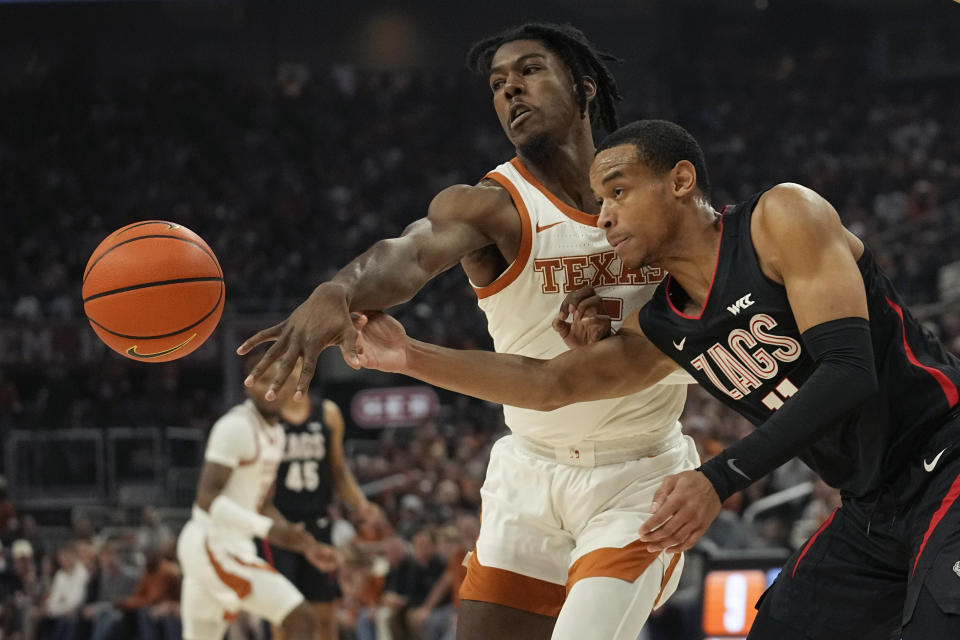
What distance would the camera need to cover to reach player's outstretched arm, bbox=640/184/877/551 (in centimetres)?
261

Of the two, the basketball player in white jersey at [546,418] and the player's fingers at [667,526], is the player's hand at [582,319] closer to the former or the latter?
the basketball player in white jersey at [546,418]

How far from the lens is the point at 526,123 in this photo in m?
3.71

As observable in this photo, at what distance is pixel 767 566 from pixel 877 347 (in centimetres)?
362

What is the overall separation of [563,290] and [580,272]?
8 cm

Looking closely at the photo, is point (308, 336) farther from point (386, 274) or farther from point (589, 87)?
point (589, 87)

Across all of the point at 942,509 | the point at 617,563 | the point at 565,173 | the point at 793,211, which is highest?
the point at 565,173

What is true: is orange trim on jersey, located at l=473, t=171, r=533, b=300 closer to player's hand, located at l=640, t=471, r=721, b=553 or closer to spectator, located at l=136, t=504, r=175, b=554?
player's hand, located at l=640, t=471, r=721, b=553

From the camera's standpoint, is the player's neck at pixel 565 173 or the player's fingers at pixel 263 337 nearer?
the player's fingers at pixel 263 337

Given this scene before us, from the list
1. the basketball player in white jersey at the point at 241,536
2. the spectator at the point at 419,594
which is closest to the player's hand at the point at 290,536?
the basketball player in white jersey at the point at 241,536

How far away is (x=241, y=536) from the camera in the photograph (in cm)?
679

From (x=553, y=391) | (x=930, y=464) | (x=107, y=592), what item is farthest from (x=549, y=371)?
(x=107, y=592)

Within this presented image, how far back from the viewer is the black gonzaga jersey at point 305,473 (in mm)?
7113

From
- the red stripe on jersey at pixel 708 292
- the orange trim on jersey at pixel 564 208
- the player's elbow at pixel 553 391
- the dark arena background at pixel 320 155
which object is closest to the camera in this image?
the red stripe on jersey at pixel 708 292

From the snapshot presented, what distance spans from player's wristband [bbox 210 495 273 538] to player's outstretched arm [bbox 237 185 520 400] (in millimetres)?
3590
